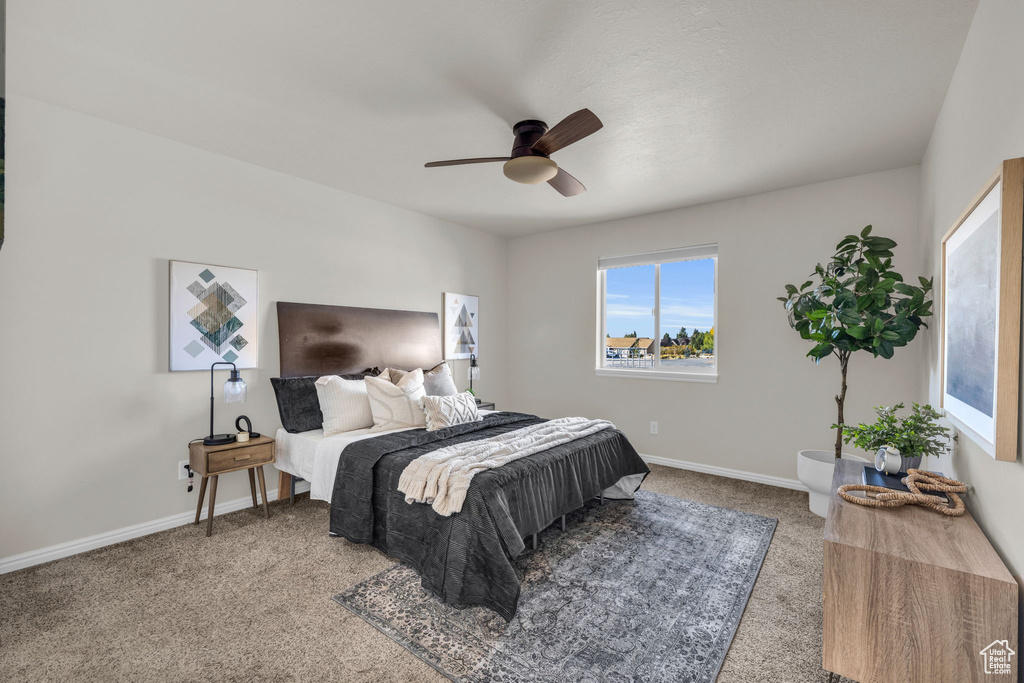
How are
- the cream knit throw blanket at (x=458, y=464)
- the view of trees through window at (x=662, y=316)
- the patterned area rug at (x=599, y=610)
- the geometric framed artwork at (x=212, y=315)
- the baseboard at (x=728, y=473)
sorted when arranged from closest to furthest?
the patterned area rug at (x=599, y=610) < the cream knit throw blanket at (x=458, y=464) < the geometric framed artwork at (x=212, y=315) < the baseboard at (x=728, y=473) < the view of trees through window at (x=662, y=316)

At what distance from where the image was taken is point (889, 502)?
1.75m

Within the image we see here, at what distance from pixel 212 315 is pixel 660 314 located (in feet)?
12.9

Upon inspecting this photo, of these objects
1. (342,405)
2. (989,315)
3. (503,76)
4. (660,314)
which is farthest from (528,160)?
(660,314)

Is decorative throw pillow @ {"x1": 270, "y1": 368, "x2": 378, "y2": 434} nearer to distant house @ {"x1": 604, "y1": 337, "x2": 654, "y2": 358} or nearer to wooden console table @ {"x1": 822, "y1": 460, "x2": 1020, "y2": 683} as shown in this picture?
distant house @ {"x1": 604, "y1": 337, "x2": 654, "y2": 358}

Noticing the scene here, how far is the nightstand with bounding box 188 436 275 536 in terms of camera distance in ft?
9.64

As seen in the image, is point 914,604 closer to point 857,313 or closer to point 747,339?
point 857,313

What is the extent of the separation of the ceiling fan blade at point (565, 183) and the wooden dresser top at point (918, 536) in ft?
7.12

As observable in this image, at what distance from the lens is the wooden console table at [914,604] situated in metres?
1.27

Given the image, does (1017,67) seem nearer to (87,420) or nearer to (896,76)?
(896,76)

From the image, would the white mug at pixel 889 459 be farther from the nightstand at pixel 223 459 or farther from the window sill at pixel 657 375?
the nightstand at pixel 223 459

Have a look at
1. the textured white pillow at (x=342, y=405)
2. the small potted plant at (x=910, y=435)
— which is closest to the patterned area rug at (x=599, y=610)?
the small potted plant at (x=910, y=435)

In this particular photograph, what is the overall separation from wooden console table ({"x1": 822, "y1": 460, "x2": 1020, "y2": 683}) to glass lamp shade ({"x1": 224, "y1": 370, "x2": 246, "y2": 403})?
3211mm

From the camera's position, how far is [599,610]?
86.5 inches

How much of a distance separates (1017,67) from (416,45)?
6.89 feet
